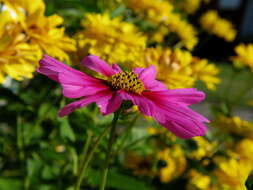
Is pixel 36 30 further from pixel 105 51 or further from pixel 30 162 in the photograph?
pixel 30 162

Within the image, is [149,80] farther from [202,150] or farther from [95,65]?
[202,150]

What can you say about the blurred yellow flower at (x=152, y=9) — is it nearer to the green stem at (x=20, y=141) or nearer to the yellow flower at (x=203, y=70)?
the yellow flower at (x=203, y=70)

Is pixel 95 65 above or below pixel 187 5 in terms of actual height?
below

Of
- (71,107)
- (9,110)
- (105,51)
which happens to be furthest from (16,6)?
(71,107)

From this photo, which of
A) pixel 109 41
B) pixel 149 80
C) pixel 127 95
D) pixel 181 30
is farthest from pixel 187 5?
pixel 127 95

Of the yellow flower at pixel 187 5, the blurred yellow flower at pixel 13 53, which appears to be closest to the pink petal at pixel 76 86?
the blurred yellow flower at pixel 13 53

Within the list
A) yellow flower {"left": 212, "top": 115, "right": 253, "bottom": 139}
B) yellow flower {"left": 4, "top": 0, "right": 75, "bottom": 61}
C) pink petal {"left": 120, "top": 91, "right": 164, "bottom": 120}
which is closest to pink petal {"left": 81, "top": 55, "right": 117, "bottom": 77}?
pink petal {"left": 120, "top": 91, "right": 164, "bottom": 120}
